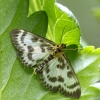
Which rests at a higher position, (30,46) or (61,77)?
(30,46)

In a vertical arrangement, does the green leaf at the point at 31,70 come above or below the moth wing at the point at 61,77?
above

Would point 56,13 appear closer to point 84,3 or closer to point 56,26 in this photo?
point 56,26

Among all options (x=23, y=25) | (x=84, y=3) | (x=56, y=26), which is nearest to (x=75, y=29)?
(x=56, y=26)

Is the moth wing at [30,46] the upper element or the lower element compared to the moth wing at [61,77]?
upper

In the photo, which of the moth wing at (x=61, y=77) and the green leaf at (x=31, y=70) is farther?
the moth wing at (x=61, y=77)
